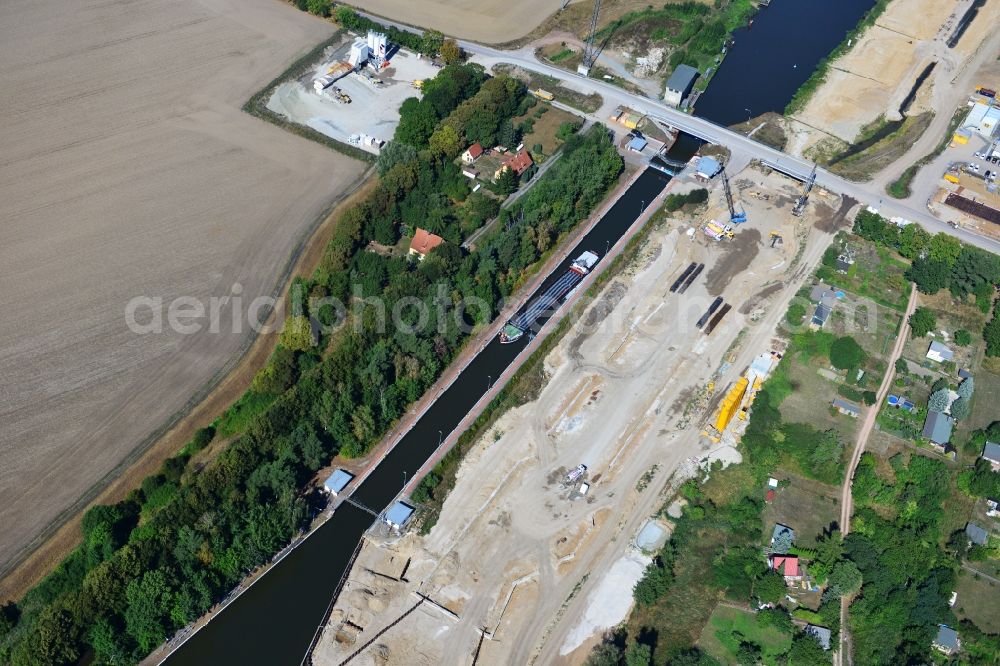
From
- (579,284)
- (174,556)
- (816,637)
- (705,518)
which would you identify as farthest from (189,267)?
(816,637)

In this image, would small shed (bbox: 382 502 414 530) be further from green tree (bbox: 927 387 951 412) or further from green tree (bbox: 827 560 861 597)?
green tree (bbox: 927 387 951 412)

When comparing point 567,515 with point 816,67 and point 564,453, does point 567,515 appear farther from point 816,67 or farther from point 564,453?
point 816,67

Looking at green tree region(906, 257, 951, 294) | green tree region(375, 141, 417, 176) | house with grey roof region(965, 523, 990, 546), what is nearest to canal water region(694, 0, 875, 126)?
green tree region(906, 257, 951, 294)

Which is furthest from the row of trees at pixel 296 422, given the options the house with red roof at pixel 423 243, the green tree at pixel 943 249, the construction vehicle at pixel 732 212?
the green tree at pixel 943 249

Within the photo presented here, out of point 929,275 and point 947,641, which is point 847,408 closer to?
point 947,641

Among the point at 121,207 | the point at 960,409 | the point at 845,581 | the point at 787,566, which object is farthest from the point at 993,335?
the point at 121,207

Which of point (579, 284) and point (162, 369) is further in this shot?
point (579, 284)
